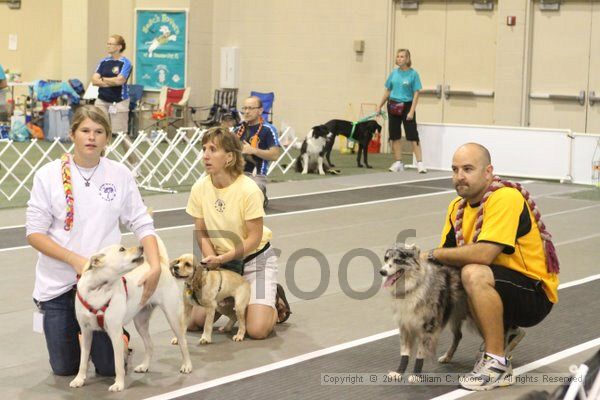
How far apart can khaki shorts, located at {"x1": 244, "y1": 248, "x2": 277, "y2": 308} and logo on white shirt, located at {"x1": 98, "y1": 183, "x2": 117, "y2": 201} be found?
1.12 meters

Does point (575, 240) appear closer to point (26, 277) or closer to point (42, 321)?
point (26, 277)

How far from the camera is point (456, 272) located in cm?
448

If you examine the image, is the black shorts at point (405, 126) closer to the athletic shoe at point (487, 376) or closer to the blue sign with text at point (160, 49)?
the blue sign with text at point (160, 49)

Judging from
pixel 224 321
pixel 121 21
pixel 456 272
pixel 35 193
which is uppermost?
→ pixel 121 21

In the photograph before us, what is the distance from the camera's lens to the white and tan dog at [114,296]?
409 cm

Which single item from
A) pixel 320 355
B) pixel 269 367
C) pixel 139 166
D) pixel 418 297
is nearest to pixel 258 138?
pixel 139 166

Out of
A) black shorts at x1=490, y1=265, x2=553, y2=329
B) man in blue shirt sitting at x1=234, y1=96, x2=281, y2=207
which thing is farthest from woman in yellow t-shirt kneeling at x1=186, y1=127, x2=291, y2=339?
man in blue shirt sitting at x1=234, y1=96, x2=281, y2=207

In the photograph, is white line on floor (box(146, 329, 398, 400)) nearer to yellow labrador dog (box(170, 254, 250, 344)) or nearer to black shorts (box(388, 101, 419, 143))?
yellow labrador dog (box(170, 254, 250, 344))

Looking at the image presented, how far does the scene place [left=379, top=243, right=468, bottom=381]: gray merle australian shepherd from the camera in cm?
430

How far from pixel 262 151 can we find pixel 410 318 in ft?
14.4

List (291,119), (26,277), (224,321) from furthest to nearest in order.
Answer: (291,119), (26,277), (224,321)

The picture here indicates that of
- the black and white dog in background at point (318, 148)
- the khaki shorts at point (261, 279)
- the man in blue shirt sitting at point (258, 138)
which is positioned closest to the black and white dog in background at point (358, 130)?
the black and white dog in background at point (318, 148)

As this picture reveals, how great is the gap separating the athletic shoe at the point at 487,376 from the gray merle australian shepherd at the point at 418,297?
0.21 metres

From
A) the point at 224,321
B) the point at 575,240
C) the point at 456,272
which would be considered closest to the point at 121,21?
the point at 575,240
